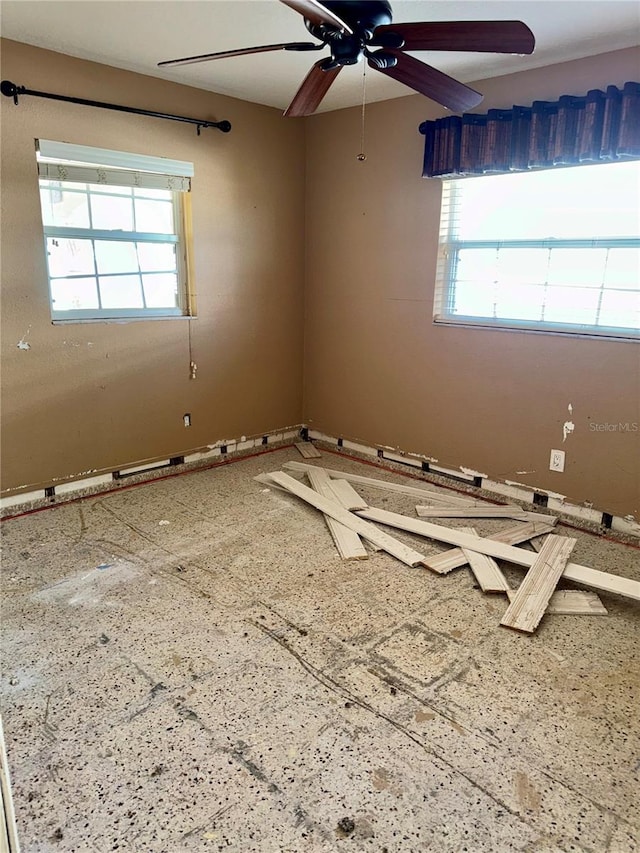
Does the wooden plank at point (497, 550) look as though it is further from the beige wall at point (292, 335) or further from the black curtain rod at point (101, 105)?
the black curtain rod at point (101, 105)

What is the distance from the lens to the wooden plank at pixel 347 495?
345 centimetres

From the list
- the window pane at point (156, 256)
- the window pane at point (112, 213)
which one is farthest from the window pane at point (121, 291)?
the window pane at point (112, 213)

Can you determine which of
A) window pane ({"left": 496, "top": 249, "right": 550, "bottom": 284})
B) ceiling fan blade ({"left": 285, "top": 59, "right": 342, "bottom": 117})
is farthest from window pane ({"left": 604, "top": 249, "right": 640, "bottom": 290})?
ceiling fan blade ({"left": 285, "top": 59, "right": 342, "bottom": 117})

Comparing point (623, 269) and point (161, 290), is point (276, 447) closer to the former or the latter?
point (161, 290)

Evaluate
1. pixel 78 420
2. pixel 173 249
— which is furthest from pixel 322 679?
pixel 173 249

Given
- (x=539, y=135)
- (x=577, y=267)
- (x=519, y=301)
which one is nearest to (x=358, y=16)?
(x=539, y=135)

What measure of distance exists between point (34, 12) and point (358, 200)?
2.31 m

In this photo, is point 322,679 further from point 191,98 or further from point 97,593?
point 191,98

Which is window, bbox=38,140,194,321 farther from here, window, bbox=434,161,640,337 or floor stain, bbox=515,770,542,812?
floor stain, bbox=515,770,542,812

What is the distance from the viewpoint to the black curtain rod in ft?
9.59

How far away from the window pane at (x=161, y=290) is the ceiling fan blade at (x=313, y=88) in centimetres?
164

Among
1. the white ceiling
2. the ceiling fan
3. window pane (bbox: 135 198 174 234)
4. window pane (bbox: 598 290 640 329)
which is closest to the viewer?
the ceiling fan

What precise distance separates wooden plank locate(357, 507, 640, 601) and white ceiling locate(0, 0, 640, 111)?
2.56m

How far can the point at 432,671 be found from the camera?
207 centimetres
